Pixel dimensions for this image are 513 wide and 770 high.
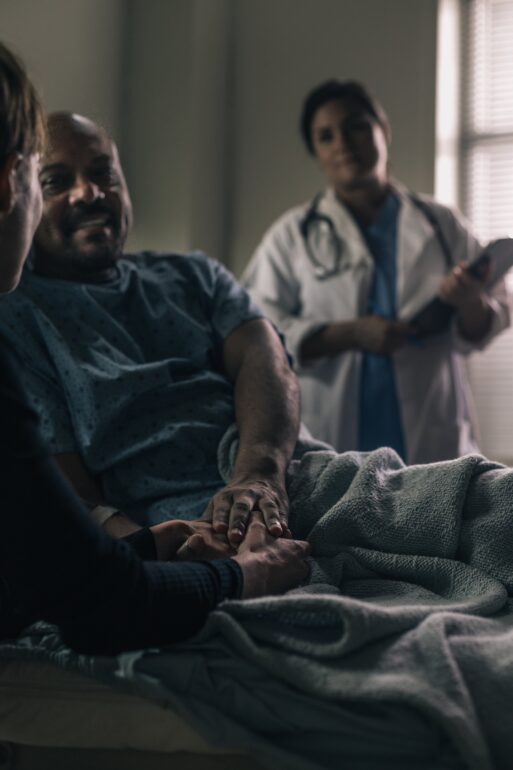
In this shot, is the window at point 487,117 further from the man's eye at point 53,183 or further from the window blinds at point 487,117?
the man's eye at point 53,183

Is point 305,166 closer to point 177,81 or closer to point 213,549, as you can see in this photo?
point 177,81

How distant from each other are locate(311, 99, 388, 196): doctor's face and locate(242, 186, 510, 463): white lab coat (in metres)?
0.09

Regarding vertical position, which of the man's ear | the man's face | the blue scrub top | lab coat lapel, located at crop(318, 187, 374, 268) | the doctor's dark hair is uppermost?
the doctor's dark hair

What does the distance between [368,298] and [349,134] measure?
0.46 m

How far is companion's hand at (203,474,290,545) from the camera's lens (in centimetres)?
119

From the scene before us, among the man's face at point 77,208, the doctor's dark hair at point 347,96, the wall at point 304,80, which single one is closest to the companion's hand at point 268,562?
the man's face at point 77,208

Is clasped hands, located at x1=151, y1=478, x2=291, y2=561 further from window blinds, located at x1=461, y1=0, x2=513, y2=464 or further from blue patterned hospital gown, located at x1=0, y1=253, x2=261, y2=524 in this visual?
window blinds, located at x1=461, y1=0, x2=513, y2=464

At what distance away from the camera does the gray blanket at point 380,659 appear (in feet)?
2.81

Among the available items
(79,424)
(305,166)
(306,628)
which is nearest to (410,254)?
(305,166)

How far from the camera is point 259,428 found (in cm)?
140

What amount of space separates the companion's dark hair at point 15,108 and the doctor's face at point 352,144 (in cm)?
174

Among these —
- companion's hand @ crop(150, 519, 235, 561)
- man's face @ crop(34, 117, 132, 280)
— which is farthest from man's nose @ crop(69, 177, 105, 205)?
companion's hand @ crop(150, 519, 235, 561)

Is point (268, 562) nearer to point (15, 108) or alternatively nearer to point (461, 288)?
point (15, 108)

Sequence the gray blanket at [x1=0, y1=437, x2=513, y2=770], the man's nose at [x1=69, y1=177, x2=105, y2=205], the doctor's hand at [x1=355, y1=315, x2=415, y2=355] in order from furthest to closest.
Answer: the doctor's hand at [x1=355, y1=315, x2=415, y2=355], the man's nose at [x1=69, y1=177, x2=105, y2=205], the gray blanket at [x1=0, y1=437, x2=513, y2=770]
